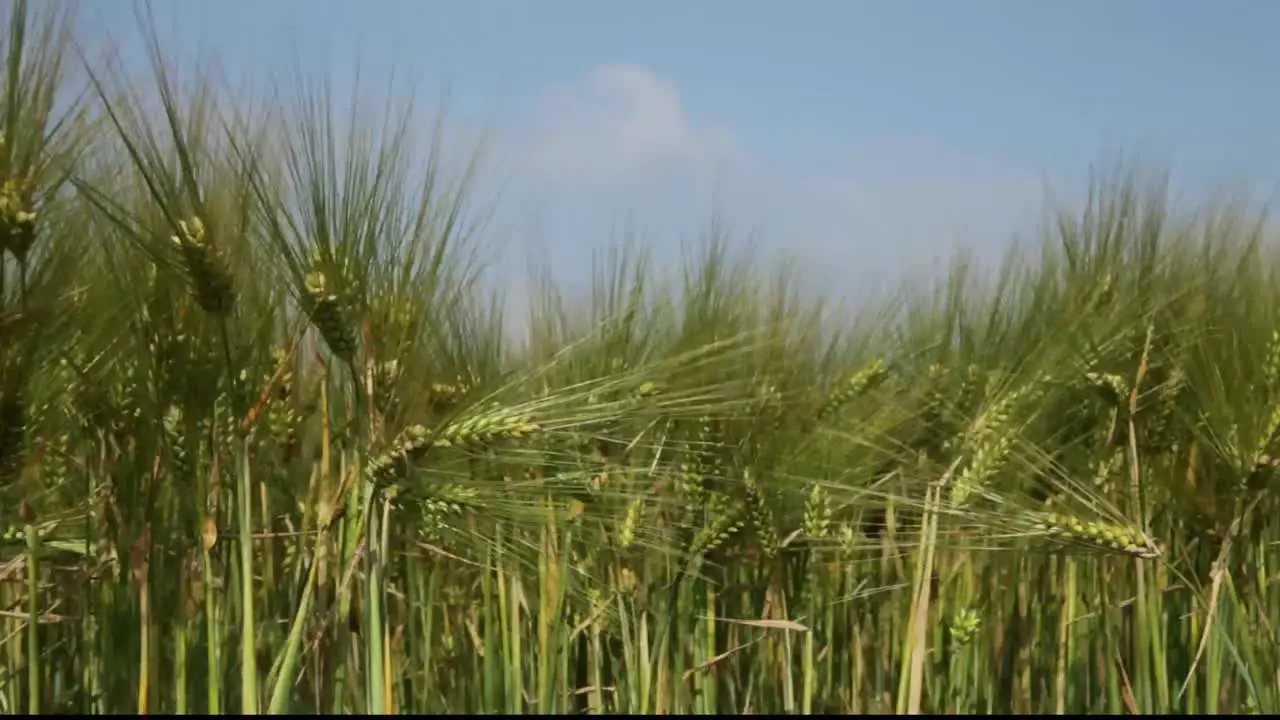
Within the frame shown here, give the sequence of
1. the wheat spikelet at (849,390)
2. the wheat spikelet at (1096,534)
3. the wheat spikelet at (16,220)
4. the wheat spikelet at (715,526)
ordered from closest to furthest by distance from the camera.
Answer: the wheat spikelet at (16,220) → the wheat spikelet at (1096,534) → the wheat spikelet at (715,526) → the wheat spikelet at (849,390)

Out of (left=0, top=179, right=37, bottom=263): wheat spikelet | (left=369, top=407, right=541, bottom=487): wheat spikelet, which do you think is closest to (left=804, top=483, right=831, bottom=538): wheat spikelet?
(left=369, top=407, right=541, bottom=487): wheat spikelet

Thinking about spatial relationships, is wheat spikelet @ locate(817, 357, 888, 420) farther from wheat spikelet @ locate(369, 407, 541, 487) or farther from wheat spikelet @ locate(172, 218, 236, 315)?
wheat spikelet @ locate(172, 218, 236, 315)

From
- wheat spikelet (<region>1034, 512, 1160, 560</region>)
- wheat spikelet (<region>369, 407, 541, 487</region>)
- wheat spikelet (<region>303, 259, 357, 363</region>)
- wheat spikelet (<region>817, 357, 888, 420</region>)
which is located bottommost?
wheat spikelet (<region>1034, 512, 1160, 560</region>)

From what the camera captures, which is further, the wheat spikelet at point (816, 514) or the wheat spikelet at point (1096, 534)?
the wheat spikelet at point (816, 514)

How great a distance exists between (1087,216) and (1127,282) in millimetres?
170

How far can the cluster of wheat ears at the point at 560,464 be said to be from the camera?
1062 mm

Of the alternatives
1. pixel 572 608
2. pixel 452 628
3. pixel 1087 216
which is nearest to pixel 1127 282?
pixel 1087 216

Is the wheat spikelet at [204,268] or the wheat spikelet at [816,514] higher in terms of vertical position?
the wheat spikelet at [204,268]

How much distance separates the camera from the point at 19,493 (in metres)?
1.25

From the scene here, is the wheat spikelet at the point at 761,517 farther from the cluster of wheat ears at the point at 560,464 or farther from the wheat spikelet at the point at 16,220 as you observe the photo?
the wheat spikelet at the point at 16,220

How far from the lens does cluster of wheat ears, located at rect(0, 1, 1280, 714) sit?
106cm

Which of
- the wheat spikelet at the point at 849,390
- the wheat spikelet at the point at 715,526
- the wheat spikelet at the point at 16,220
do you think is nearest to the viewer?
the wheat spikelet at the point at 16,220

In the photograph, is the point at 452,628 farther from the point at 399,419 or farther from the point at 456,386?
the point at 399,419

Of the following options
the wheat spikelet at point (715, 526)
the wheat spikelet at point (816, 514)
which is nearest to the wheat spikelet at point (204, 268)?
the wheat spikelet at point (715, 526)
